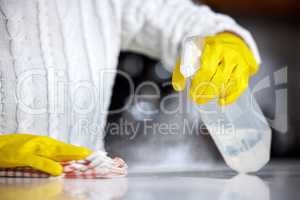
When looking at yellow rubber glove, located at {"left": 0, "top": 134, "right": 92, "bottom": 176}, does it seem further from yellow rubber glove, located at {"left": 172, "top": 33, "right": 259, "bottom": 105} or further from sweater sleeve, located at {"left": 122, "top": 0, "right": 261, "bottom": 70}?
sweater sleeve, located at {"left": 122, "top": 0, "right": 261, "bottom": 70}

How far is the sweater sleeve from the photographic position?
3.98ft

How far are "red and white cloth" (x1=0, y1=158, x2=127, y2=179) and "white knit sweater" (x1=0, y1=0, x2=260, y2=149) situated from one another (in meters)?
A: 0.22

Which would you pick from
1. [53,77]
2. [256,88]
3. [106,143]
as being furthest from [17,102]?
[256,88]

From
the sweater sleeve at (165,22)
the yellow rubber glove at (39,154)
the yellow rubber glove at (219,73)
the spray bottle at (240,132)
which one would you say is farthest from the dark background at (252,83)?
the yellow rubber glove at (39,154)

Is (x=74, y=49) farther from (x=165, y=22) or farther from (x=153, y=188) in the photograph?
(x=153, y=188)

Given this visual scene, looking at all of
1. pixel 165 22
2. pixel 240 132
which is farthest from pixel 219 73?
pixel 165 22

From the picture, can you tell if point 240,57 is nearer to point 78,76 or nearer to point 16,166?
point 78,76

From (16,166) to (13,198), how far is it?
267 mm

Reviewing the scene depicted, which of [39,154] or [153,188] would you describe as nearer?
[153,188]

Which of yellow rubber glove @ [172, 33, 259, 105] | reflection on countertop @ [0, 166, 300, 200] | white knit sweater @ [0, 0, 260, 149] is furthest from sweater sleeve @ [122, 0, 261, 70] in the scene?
reflection on countertop @ [0, 166, 300, 200]

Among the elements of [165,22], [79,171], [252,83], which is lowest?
[79,171]

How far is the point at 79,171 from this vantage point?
85 centimetres

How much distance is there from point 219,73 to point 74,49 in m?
0.33

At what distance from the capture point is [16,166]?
0.88 metres
